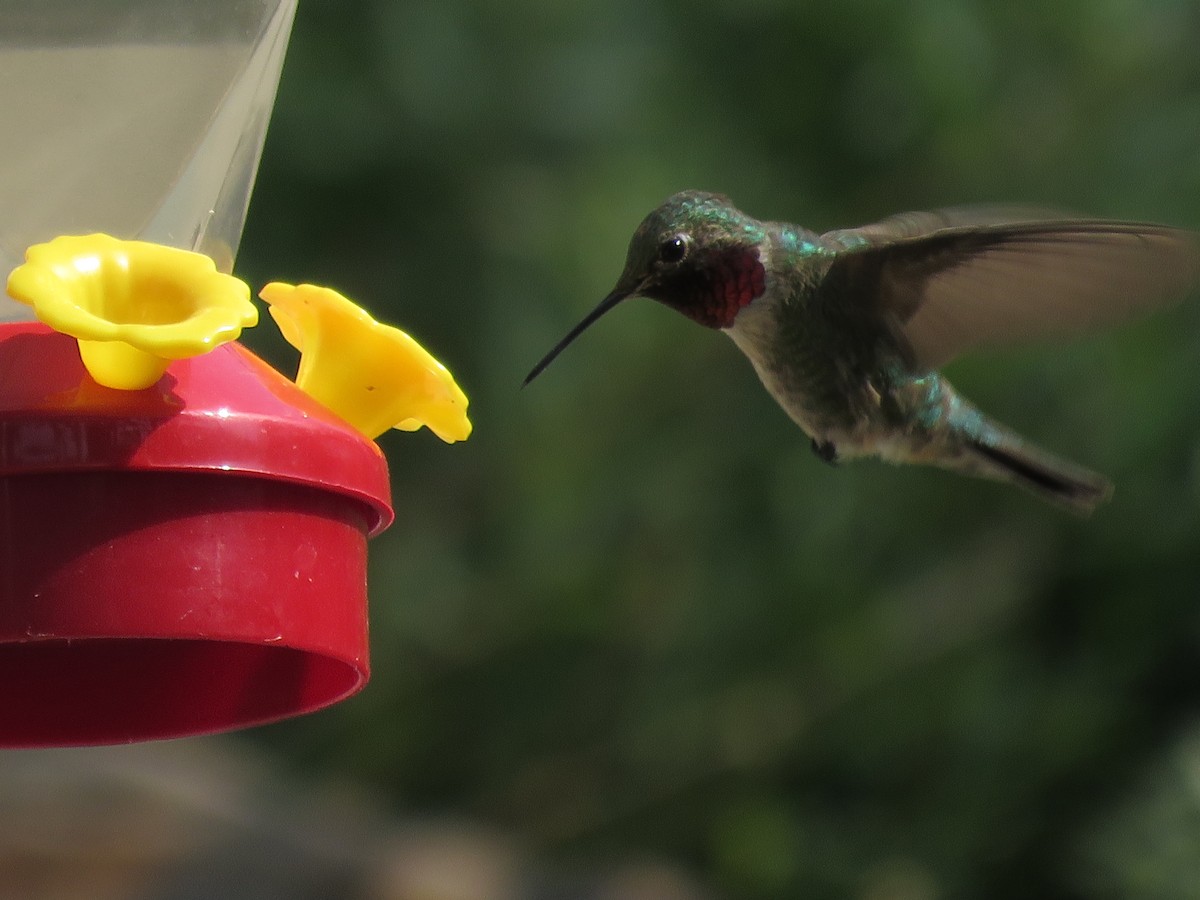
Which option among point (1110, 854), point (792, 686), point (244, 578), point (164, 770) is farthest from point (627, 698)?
point (244, 578)

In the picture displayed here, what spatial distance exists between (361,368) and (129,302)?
0.40 m

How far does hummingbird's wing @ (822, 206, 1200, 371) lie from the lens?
2.94 m

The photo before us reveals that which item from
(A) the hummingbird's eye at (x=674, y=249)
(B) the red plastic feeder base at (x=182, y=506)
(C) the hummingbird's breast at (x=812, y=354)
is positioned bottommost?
(B) the red plastic feeder base at (x=182, y=506)

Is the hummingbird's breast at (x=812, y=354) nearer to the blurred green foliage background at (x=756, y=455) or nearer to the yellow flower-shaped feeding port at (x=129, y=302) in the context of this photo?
the yellow flower-shaped feeding port at (x=129, y=302)

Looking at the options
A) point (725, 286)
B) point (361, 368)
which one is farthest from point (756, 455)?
point (361, 368)

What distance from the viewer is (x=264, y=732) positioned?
7832 millimetres

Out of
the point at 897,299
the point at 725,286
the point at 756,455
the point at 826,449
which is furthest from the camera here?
the point at 756,455

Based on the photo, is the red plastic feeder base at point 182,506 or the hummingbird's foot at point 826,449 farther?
the hummingbird's foot at point 826,449

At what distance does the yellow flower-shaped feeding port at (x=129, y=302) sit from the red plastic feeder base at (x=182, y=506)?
0.05 m

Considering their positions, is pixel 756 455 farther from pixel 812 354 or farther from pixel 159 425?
pixel 159 425

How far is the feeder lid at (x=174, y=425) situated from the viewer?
2.02 meters

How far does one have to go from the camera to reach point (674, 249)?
3.20m

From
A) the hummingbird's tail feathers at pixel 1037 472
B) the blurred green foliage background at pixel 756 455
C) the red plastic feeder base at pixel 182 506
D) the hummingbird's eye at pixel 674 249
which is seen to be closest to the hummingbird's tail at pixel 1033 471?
the hummingbird's tail feathers at pixel 1037 472

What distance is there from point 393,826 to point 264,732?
3.32 ft
